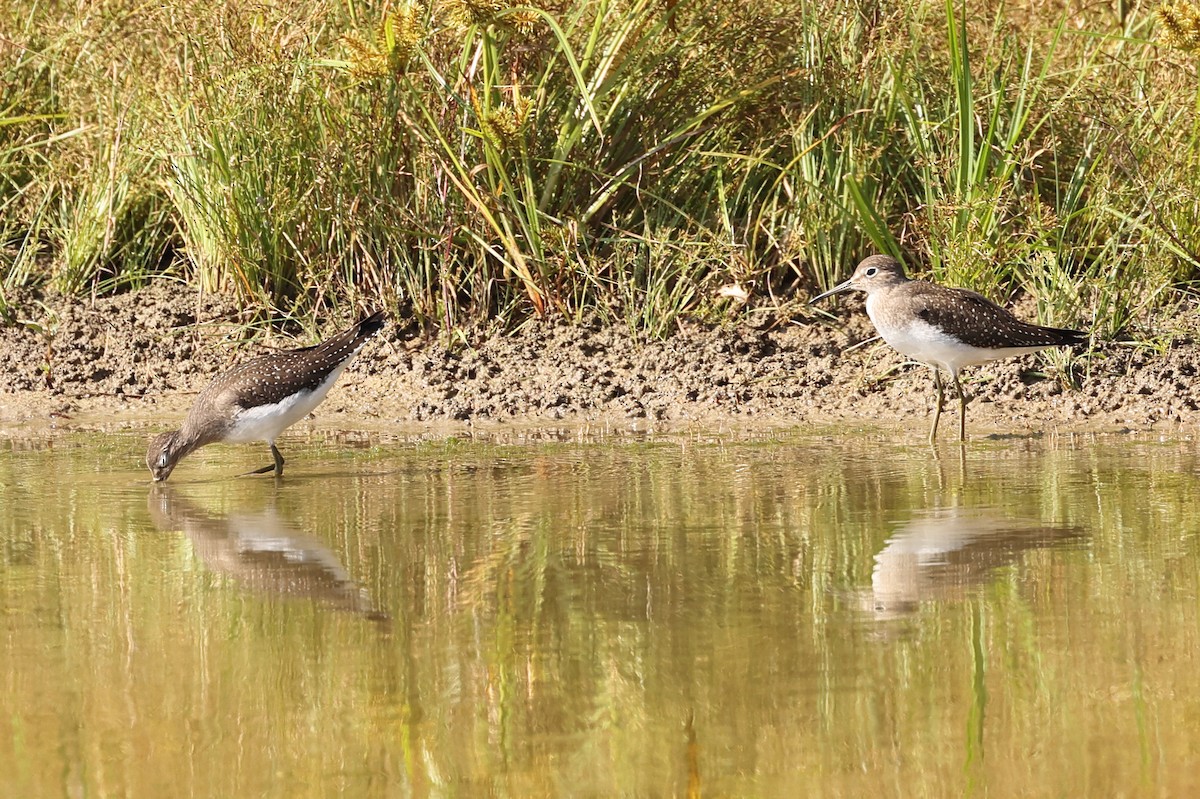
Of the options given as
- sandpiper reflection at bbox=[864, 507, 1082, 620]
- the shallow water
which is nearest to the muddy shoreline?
the shallow water

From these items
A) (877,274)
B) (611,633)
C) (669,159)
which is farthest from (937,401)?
(611,633)

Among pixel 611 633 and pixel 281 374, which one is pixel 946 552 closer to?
pixel 611 633

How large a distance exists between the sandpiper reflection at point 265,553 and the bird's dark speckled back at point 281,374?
3.57 feet

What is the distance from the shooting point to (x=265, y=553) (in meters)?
5.54

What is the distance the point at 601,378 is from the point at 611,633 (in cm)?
453

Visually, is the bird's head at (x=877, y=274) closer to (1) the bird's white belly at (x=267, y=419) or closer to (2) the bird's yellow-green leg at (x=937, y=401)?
(2) the bird's yellow-green leg at (x=937, y=401)

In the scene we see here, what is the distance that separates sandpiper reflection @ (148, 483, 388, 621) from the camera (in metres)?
4.94

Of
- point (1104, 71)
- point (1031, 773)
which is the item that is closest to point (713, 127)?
point (1104, 71)

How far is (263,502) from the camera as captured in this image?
21.7 ft

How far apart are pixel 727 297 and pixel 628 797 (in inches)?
240

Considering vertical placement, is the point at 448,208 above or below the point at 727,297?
above

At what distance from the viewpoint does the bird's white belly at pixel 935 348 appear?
810 cm

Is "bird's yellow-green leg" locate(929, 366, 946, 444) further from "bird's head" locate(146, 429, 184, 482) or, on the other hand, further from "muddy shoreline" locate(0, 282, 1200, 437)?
"bird's head" locate(146, 429, 184, 482)

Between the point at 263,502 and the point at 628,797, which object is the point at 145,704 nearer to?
the point at 628,797
